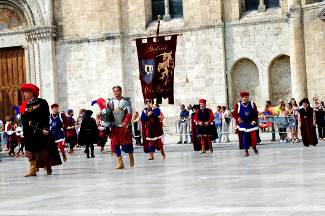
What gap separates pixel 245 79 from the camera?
82.2ft

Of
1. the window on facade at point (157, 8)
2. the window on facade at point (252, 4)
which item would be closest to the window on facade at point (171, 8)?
the window on facade at point (157, 8)

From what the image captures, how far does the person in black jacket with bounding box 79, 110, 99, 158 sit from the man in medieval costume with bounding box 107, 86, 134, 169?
497cm

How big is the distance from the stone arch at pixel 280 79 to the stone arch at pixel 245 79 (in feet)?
2.07

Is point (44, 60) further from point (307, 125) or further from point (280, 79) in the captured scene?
point (307, 125)

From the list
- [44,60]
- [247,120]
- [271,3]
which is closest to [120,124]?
[247,120]

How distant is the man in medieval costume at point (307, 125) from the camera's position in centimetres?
1736

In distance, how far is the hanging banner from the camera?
62.8 ft

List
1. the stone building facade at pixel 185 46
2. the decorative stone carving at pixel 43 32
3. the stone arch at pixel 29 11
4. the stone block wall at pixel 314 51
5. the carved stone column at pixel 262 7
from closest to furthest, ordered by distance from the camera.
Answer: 1. the stone block wall at pixel 314 51
2. the stone building facade at pixel 185 46
3. the carved stone column at pixel 262 7
4. the decorative stone carving at pixel 43 32
5. the stone arch at pixel 29 11

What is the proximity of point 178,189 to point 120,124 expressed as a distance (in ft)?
14.4

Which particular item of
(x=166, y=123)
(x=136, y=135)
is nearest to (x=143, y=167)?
(x=136, y=135)

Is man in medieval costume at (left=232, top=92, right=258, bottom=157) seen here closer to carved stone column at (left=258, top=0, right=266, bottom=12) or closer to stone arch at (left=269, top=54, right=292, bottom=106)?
stone arch at (left=269, top=54, right=292, bottom=106)

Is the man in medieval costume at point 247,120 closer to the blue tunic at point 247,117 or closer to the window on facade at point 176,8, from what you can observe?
the blue tunic at point 247,117

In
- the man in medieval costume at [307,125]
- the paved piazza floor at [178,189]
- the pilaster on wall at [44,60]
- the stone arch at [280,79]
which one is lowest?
the paved piazza floor at [178,189]

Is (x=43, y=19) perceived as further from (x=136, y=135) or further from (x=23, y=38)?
(x=136, y=135)
